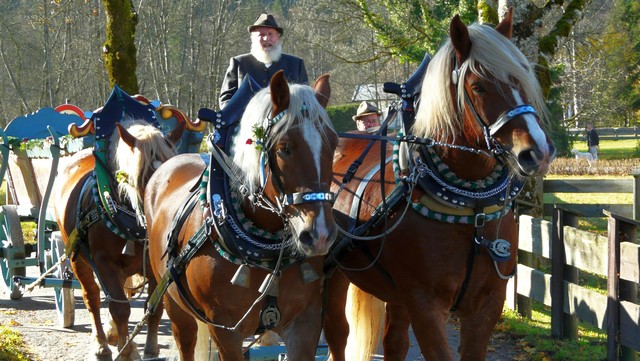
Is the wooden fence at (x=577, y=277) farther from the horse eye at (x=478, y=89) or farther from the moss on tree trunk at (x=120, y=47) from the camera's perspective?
the moss on tree trunk at (x=120, y=47)

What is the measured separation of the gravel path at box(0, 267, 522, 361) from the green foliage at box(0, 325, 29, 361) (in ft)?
0.43

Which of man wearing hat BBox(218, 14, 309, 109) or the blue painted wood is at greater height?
man wearing hat BBox(218, 14, 309, 109)

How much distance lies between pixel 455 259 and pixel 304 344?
0.88m

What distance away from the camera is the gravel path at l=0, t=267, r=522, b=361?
7094 millimetres

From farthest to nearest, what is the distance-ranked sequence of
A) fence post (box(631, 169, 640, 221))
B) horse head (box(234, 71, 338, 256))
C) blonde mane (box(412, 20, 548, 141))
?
fence post (box(631, 169, 640, 221)) < blonde mane (box(412, 20, 548, 141)) < horse head (box(234, 71, 338, 256))

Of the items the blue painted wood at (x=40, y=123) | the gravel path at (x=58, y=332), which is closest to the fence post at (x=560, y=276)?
the gravel path at (x=58, y=332)

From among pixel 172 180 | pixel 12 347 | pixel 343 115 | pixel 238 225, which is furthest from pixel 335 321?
pixel 343 115

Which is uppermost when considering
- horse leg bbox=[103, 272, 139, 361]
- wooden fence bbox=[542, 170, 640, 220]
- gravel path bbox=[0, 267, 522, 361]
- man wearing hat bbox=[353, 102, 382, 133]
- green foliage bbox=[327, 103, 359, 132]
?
green foliage bbox=[327, 103, 359, 132]

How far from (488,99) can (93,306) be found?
424 centimetres

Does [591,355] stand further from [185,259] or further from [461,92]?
[185,259]

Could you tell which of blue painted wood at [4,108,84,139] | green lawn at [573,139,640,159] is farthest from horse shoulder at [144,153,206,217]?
green lawn at [573,139,640,159]

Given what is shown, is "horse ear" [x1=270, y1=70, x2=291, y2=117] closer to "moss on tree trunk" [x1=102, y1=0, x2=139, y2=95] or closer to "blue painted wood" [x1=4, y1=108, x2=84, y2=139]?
"blue painted wood" [x1=4, y1=108, x2=84, y2=139]

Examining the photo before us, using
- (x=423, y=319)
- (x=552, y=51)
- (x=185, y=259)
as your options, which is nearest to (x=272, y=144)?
(x=185, y=259)

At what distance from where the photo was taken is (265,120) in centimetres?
369
